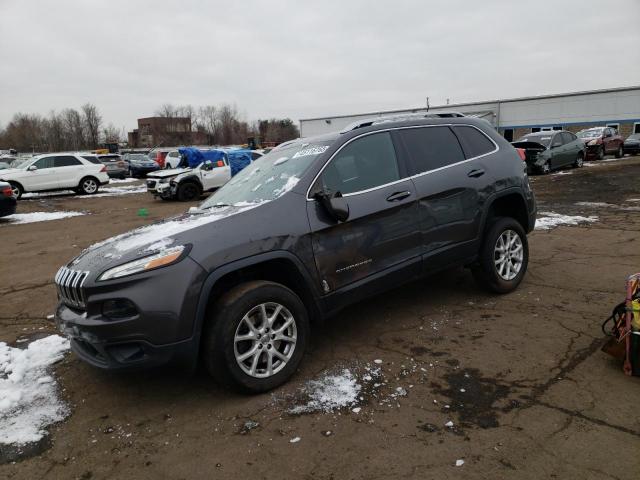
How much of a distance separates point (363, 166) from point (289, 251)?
1.09 metres

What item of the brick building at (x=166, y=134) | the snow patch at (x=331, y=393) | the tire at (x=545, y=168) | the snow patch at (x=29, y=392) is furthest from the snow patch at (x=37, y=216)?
the brick building at (x=166, y=134)

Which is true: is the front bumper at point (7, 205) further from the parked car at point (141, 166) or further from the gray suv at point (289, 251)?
the parked car at point (141, 166)

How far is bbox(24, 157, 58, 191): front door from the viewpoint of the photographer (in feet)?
59.5

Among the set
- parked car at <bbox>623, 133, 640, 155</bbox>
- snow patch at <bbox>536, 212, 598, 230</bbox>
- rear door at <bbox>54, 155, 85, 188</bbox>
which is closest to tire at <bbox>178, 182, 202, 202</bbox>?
rear door at <bbox>54, 155, 85, 188</bbox>

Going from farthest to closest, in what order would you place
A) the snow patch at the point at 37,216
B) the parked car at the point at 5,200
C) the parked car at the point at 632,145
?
1. the parked car at the point at 632,145
2. the snow patch at the point at 37,216
3. the parked car at the point at 5,200

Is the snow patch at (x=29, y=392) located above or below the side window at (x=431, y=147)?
below

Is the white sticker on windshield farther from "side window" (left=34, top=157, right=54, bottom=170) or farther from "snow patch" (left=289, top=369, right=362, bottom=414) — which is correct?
"side window" (left=34, top=157, right=54, bottom=170)

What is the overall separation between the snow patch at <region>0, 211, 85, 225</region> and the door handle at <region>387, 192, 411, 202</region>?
11867 mm

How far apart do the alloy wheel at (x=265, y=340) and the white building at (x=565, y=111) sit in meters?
35.2

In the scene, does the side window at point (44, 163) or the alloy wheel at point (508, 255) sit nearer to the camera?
the alloy wheel at point (508, 255)

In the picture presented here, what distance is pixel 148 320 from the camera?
9.39ft

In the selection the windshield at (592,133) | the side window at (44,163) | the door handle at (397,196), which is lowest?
the door handle at (397,196)

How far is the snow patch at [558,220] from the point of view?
334 inches

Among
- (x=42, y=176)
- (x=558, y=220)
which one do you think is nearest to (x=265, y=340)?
(x=558, y=220)
